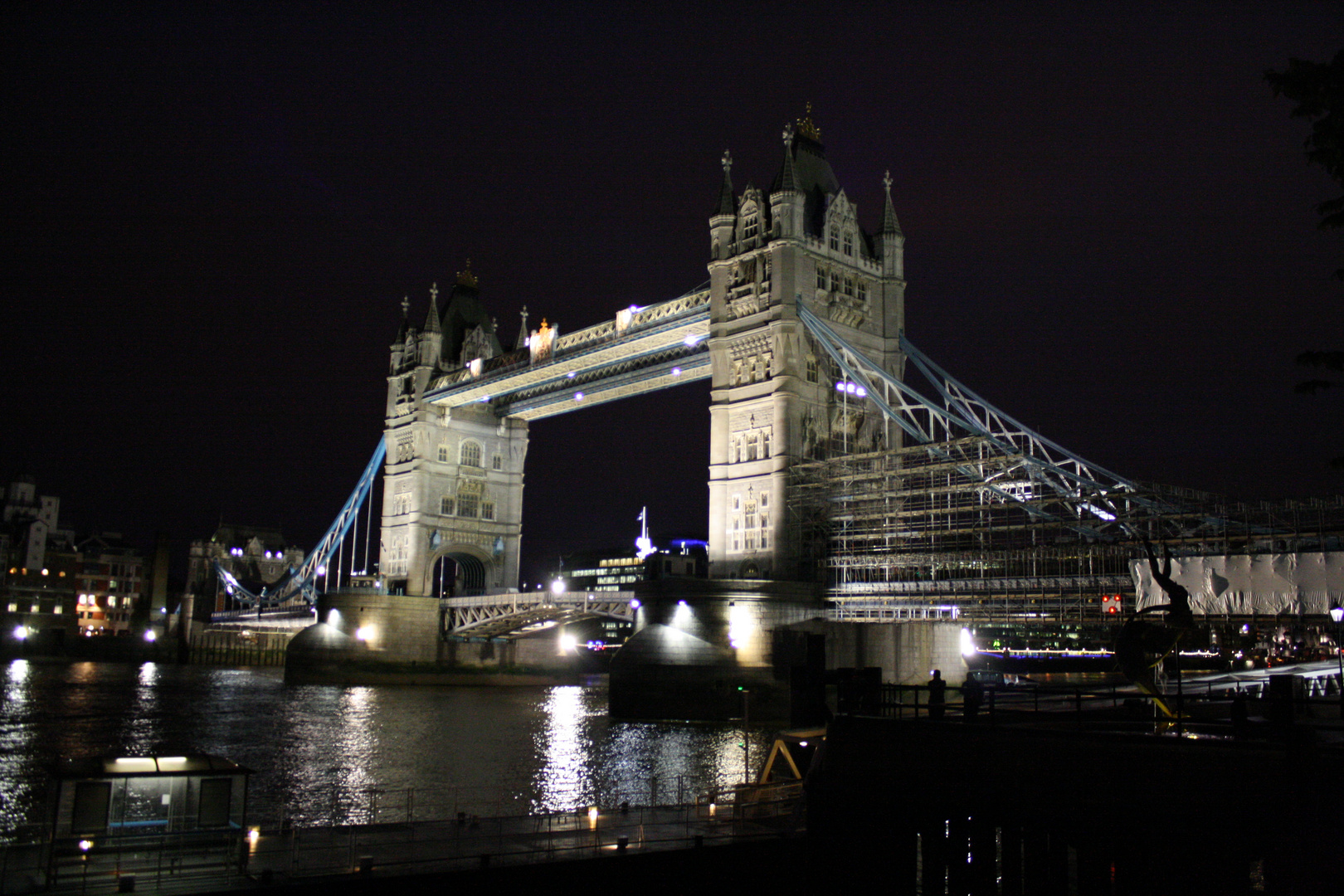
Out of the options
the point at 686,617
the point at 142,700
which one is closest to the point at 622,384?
the point at 686,617

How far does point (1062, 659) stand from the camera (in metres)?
72.3

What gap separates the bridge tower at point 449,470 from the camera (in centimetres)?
8212

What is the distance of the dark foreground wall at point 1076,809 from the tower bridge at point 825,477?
74.6 feet

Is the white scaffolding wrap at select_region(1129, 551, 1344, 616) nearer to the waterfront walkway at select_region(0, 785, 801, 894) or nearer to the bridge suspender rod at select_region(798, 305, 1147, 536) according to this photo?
the bridge suspender rod at select_region(798, 305, 1147, 536)

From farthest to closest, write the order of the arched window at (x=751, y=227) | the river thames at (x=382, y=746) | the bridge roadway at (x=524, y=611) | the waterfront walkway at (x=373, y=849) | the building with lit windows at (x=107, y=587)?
the building with lit windows at (x=107, y=587), the bridge roadway at (x=524, y=611), the arched window at (x=751, y=227), the river thames at (x=382, y=746), the waterfront walkway at (x=373, y=849)

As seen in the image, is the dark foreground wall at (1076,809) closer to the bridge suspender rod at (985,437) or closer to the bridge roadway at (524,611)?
the bridge suspender rod at (985,437)

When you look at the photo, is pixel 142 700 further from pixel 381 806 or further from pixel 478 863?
pixel 478 863

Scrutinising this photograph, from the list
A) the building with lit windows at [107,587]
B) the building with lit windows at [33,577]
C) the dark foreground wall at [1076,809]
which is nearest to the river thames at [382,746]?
the dark foreground wall at [1076,809]

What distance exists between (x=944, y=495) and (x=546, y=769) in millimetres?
23978

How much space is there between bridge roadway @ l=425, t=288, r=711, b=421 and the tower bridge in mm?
181

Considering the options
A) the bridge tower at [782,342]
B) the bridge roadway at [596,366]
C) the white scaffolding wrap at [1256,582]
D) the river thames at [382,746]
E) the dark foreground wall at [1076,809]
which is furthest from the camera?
the bridge roadway at [596,366]

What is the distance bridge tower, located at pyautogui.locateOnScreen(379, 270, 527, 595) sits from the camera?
8212 cm

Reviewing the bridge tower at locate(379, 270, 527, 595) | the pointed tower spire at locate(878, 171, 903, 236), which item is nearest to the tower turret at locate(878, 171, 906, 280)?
the pointed tower spire at locate(878, 171, 903, 236)

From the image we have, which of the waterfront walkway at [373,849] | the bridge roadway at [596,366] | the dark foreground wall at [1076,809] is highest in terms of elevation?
the bridge roadway at [596,366]
